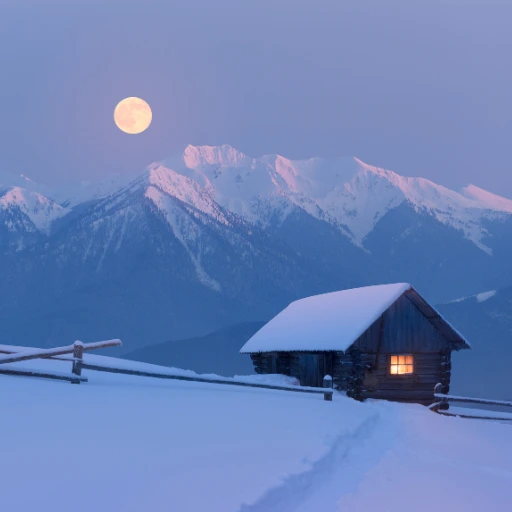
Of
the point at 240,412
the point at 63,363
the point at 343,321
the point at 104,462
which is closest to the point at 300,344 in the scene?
the point at 343,321

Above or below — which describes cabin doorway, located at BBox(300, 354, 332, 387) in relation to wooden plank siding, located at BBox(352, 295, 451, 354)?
below

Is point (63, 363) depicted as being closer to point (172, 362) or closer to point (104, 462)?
point (104, 462)

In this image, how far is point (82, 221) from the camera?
196 m

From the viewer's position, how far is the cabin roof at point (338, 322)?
72.0ft

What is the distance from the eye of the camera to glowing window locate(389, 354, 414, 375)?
23414 mm

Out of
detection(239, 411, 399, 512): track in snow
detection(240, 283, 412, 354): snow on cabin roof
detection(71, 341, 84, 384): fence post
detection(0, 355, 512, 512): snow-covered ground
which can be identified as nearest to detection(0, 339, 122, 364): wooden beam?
detection(71, 341, 84, 384): fence post

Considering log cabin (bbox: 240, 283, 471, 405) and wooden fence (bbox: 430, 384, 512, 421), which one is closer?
wooden fence (bbox: 430, 384, 512, 421)

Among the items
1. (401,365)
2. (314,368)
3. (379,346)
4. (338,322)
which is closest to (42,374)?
(338,322)

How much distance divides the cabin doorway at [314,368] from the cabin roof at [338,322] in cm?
87

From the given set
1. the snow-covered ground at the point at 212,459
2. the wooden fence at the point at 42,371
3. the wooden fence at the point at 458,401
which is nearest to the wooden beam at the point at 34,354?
the wooden fence at the point at 42,371

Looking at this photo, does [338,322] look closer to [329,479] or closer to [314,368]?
[314,368]

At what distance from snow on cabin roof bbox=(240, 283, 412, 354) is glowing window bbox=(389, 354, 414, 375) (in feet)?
8.16

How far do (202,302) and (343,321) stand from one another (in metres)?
152

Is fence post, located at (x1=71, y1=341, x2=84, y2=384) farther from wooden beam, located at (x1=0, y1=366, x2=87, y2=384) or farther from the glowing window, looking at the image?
the glowing window
